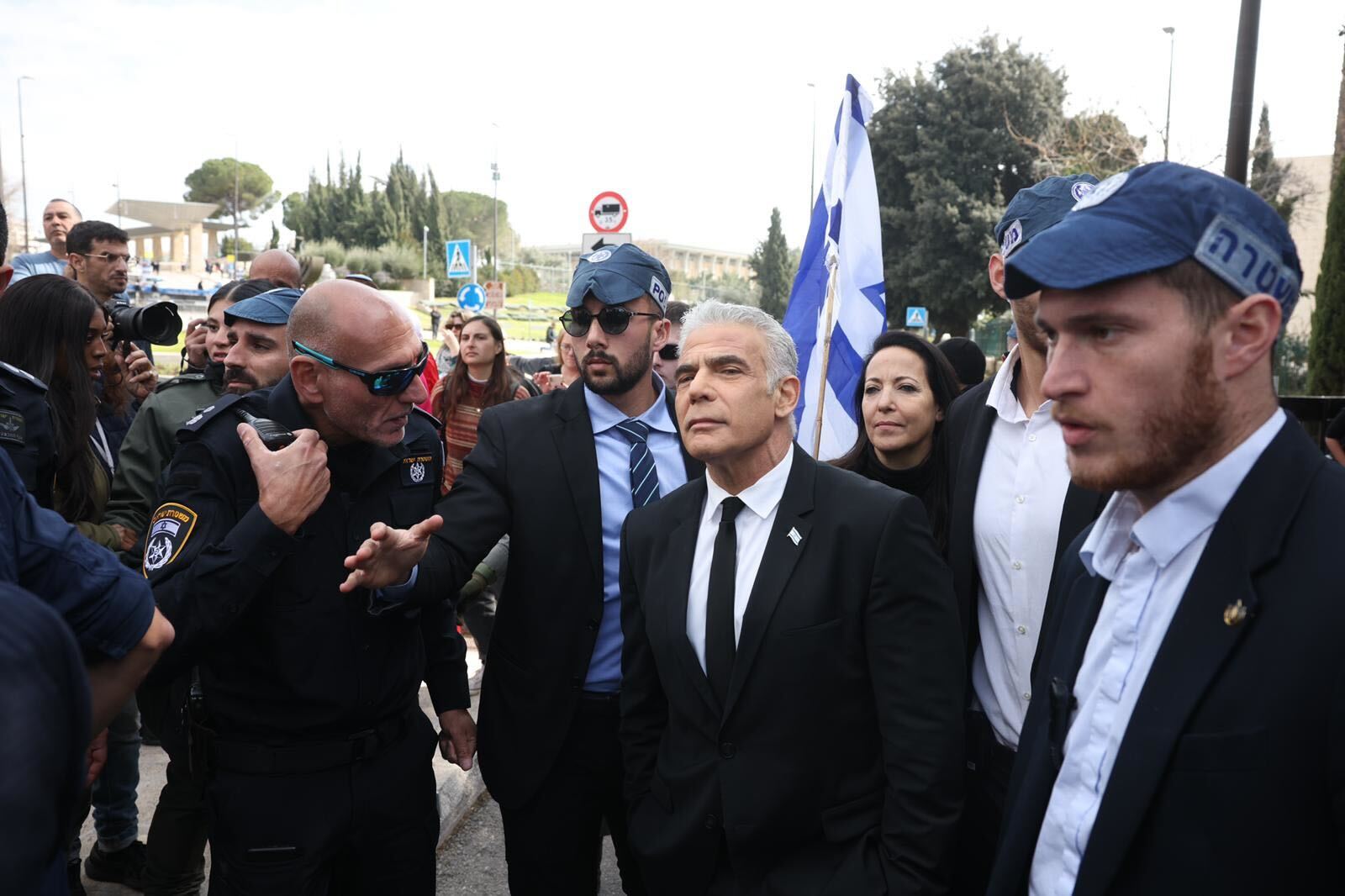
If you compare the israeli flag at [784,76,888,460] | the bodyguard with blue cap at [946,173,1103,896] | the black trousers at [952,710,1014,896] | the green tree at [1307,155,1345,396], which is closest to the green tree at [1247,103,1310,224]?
the green tree at [1307,155,1345,396]

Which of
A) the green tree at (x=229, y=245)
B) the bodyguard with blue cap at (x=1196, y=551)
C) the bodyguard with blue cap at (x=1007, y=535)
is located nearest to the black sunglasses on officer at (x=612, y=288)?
the bodyguard with blue cap at (x=1007, y=535)

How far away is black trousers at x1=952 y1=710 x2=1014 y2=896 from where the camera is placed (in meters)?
2.55

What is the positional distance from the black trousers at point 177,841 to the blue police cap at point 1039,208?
315 cm

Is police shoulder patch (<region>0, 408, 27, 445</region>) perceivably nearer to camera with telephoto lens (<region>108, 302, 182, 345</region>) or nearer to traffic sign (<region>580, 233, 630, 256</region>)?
camera with telephoto lens (<region>108, 302, 182, 345</region>)

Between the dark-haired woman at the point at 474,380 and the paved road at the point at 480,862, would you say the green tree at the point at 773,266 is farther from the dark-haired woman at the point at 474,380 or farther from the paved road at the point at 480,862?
the paved road at the point at 480,862

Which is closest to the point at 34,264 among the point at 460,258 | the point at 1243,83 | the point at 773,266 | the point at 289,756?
the point at 289,756

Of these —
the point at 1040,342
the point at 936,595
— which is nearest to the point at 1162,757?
the point at 936,595

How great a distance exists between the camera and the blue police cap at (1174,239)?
135 cm

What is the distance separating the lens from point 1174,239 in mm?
1362

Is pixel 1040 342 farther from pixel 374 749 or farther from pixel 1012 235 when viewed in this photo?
pixel 374 749

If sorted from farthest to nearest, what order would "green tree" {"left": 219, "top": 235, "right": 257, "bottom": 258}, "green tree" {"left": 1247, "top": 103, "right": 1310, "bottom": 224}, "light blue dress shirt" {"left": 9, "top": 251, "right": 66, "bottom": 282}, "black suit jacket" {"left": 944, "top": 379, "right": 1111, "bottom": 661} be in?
"green tree" {"left": 219, "top": 235, "right": 257, "bottom": 258}, "green tree" {"left": 1247, "top": 103, "right": 1310, "bottom": 224}, "light blue dress shirt" {"left": 9, "top": 251, "right": 66, "bottom": 282}, "black suit jacket" {"left": 944, "top": 379, "right": 1111, "bottom": 661}

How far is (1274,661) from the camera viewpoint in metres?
1.26

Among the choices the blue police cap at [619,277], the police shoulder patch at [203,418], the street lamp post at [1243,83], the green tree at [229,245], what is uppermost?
the green tree at [229,245]

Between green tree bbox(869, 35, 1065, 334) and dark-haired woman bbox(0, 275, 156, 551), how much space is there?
28.2 meters
